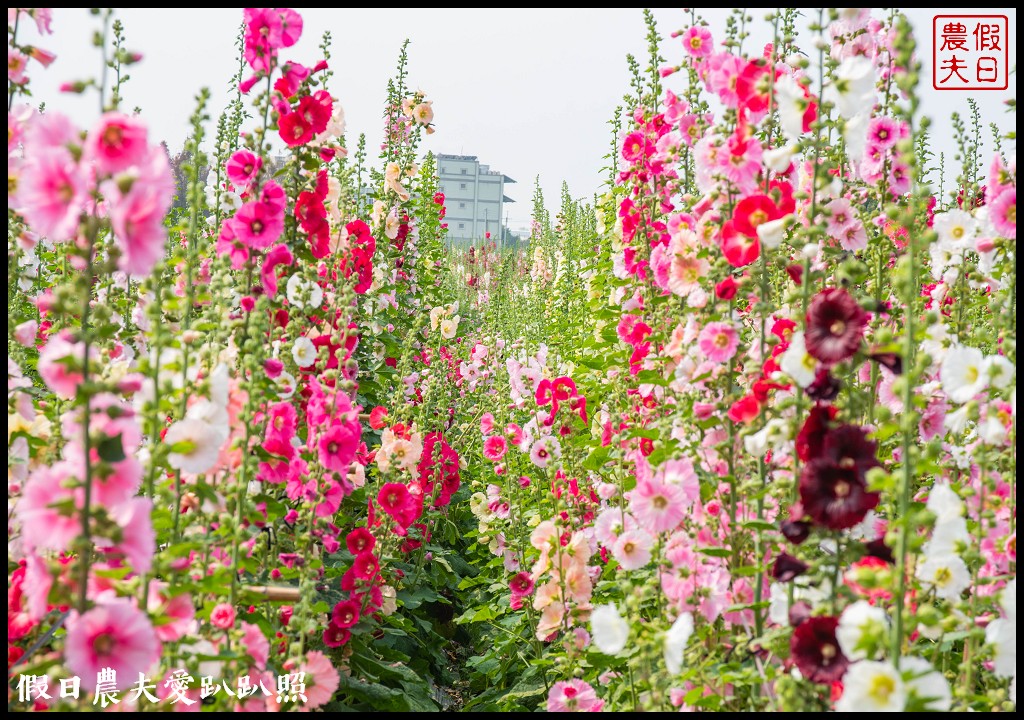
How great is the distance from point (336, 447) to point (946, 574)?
1.67m

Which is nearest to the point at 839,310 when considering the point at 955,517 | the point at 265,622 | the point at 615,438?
the point at 955,517

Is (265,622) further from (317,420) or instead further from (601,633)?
(601,633)

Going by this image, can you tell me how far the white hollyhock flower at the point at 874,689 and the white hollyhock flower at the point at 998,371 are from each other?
0.75m

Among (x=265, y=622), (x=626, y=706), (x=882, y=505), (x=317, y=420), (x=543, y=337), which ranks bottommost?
(x=626, y=706)

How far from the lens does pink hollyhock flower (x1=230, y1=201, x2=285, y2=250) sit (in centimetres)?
249

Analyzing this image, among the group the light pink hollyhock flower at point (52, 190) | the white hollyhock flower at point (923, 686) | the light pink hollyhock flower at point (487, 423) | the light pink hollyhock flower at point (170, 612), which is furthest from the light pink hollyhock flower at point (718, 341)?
the light pink hollyhock flower at point (487, 423)

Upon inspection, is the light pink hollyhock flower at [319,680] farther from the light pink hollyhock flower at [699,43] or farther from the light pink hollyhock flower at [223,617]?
the light pink hollyhock flower at [699,43]

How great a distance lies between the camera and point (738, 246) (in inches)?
86.8

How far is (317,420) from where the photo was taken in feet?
8.17

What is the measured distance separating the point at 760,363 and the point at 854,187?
4.10 ft

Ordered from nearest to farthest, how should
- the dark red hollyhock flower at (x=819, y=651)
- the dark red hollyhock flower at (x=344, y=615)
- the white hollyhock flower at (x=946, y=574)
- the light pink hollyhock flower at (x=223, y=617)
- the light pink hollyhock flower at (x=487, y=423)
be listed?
the dark red hollyhock flower at (x=819, y=651)
the white hollyhock flower at (x=946, y=574)
the light pink hollyhock flower at (x=223, y=617)
the dark red hollyhock flower at (x=344, y=615)
the light pink hollyhock flower at (x=487, y=423)

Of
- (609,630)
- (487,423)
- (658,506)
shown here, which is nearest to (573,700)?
(609,630)

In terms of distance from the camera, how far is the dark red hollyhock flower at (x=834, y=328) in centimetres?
150

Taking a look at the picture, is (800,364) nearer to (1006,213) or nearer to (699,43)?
(1006,213)
